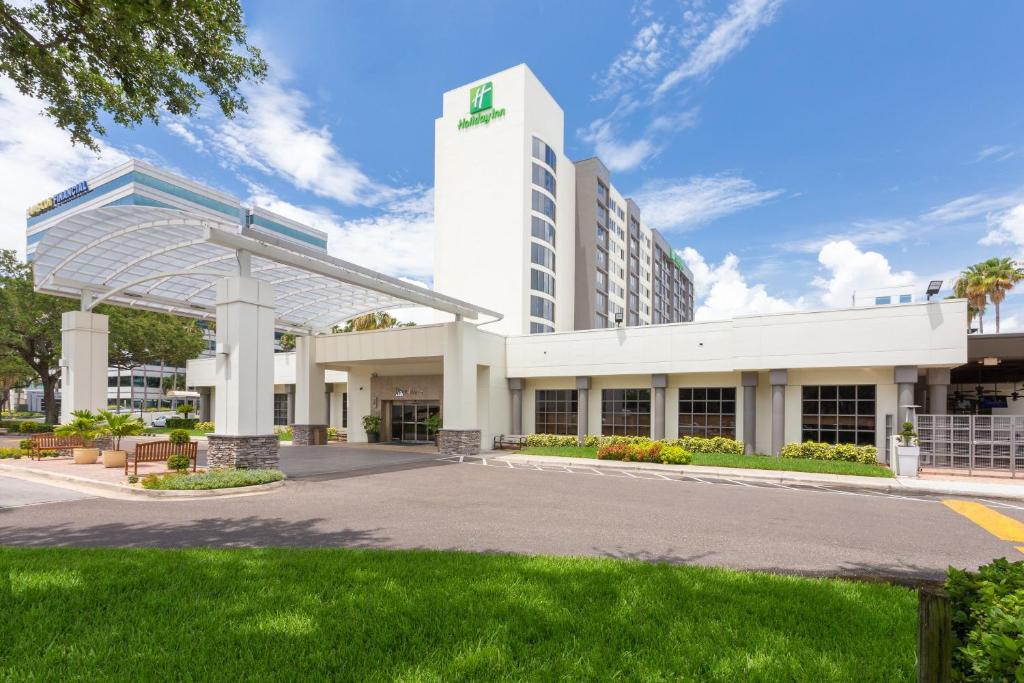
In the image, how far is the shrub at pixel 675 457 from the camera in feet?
67.3

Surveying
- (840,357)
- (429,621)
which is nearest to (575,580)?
(429,621)

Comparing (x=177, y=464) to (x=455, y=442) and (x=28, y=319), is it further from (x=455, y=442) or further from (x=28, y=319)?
(x=28, y=319)

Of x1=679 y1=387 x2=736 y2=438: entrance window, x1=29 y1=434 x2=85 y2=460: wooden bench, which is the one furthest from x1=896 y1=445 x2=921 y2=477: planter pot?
x1=29 y1=434 x2=85 y2=460: wooden bench

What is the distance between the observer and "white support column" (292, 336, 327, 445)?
28.6 m

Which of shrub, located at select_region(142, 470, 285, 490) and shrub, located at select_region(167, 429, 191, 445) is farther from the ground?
shrub, located at select_region(167, 429, 191, 445)

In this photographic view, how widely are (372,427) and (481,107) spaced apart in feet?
106

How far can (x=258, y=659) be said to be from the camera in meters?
4.32

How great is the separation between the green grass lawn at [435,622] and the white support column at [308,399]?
22124mm

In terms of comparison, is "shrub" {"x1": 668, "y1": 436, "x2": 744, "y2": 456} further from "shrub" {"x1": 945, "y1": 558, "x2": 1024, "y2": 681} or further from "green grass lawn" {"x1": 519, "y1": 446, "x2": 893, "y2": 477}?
"shrub" {"x1": 945, "y1": 558, "x2": 1024, "y2": 681}

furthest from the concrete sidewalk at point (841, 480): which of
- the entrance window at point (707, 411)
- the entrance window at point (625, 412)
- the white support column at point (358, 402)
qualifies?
the white support column at point (358, 402)

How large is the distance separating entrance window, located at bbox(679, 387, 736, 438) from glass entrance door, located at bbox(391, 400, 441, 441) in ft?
44.3

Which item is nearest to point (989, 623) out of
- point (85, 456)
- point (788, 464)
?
point (788, 464)

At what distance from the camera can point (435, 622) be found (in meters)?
5.00

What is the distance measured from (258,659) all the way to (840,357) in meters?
22.1
